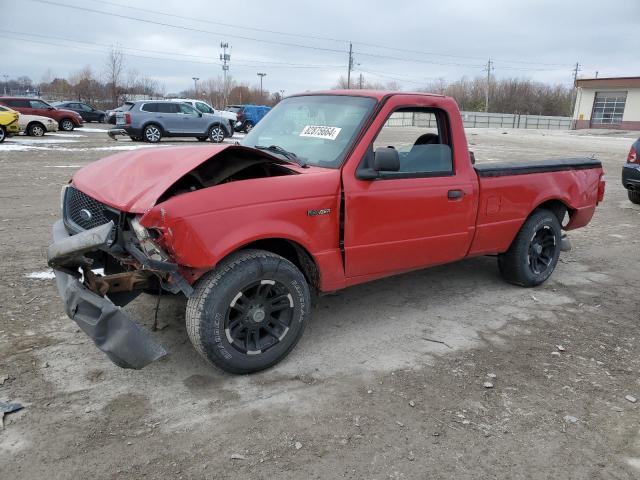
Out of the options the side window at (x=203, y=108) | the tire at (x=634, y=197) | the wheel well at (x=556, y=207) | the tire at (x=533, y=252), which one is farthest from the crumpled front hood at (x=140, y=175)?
the side window at (x=203, y=108)

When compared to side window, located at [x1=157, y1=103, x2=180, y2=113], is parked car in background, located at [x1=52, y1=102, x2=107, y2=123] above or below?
below

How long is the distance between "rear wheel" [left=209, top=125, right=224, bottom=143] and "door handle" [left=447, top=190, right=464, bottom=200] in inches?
786

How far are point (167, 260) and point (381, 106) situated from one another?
202 cm

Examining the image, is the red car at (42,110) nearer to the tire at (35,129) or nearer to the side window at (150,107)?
the tire at (35,129)

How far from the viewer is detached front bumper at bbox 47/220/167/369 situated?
2.87 meters

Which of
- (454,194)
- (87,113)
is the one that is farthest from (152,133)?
(454,194)

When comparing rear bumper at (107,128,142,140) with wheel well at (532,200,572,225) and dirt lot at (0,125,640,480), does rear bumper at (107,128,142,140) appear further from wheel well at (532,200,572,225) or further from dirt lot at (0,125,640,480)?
wheel well at (532,200,572,225)

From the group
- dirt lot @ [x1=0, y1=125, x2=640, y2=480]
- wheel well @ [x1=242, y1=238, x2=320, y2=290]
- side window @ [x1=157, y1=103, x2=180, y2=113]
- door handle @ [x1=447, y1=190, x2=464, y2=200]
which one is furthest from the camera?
side window @ [x1=157, y1=103, x2=180, y2=113]

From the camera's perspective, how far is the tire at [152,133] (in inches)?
849

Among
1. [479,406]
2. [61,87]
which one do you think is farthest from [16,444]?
[61,87]

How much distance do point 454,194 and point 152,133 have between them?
64.5ft

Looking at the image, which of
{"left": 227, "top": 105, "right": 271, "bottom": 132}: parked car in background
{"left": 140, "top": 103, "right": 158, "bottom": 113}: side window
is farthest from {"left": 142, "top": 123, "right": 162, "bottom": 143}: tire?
{"left": 227, "top": 105, "right": 271, "bottom": 132}: parked car in background

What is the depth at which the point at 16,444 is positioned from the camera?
2.71 metres

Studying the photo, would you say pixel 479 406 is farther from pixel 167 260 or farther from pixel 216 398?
pixel 167 260
